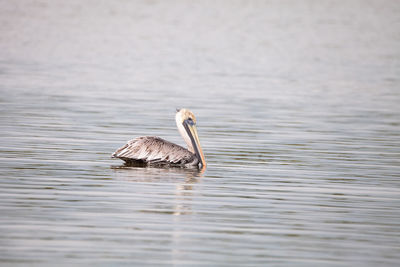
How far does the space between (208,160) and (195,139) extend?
417mm

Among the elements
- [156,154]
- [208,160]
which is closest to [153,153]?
[156,154]

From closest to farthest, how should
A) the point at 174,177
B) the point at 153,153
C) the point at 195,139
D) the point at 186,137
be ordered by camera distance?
the point at 174,177 → the point at 153,153 → the point at 195,139 → the point at 186,137

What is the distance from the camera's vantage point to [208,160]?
12914 millimetres

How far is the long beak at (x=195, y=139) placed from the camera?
12375 millimetres

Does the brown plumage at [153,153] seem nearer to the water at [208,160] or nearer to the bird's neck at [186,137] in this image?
the water at [208,160]

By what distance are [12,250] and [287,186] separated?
13.7ft

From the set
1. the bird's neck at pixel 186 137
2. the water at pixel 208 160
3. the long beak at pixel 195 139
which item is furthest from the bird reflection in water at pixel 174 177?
the bird's neck at pixel 186 137

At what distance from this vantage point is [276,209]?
968cm

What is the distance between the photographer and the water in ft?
26.5

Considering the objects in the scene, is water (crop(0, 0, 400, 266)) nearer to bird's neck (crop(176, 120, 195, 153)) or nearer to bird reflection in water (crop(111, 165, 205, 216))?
bird reflection in water (crop(111, 165, 205, 216))

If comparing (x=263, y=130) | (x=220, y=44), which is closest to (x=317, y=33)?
(x=220, y=44)

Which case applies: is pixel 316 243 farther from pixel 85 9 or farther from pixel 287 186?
pixel 85 9

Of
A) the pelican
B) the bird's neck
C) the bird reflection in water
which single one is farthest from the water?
the bird's neck

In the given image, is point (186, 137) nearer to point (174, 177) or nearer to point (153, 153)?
point (153, 153)
